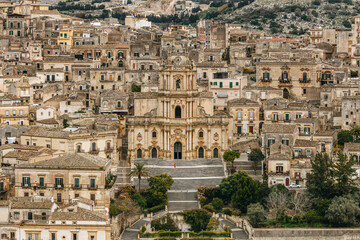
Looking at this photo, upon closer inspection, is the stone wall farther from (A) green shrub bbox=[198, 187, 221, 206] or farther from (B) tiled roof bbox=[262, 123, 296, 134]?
(B) tiled roof bbox=[262, 123, 296, 134]

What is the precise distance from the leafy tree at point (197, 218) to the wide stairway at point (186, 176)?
9.16ft

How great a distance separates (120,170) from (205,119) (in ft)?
32.9

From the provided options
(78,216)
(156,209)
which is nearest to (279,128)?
(156,209)

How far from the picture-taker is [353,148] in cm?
8844

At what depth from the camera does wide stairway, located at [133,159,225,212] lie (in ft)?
274

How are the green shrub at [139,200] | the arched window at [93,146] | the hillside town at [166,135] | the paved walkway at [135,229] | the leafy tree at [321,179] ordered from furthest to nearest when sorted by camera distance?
the arched window at [93,146], the leafy tree at [321,179], the green shrub at [139,200], the hillside town at [166,135], the paved walkway at [135,229]

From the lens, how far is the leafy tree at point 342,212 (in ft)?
260

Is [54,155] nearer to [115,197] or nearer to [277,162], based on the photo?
[115,197]

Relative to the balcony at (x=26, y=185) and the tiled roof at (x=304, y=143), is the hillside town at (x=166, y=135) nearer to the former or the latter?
the balcony at (x=26, y=185)

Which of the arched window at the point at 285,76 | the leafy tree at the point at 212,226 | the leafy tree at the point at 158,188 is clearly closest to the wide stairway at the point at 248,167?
the leafy tree at the point at 158,188

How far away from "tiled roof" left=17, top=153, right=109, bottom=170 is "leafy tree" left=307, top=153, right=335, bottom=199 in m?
17.3

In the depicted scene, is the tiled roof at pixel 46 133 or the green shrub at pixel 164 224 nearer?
the green shrub at pixel 164 224

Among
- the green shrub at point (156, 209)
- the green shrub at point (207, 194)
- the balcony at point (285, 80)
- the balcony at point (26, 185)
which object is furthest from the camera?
the balcony at point (285, 80)

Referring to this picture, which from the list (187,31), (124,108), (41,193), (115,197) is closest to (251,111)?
(124,108)
